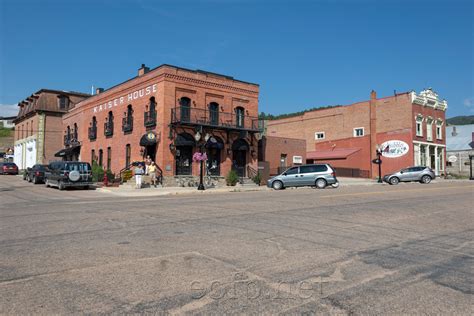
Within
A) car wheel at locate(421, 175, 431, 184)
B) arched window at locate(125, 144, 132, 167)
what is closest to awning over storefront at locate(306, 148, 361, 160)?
car wheel at locate(421, 175, 431, 184)

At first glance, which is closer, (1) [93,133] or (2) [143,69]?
(2) [143,69]

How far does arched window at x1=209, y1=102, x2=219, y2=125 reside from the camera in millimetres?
31094

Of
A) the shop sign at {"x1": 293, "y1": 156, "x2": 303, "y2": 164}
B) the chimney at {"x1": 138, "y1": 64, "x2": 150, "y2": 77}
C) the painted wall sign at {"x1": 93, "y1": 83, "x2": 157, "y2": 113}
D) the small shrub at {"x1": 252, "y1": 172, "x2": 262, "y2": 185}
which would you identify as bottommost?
the small shrub at {"x1": 252, "y1": 172, "x2": 262, "y2": 185}

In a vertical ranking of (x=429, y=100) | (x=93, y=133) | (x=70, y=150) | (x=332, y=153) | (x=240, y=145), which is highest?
(x=429, y=100)

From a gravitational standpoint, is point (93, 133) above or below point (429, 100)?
below

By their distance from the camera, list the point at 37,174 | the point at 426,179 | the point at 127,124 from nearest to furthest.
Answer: the point at 37,174 < the point at 127,124 < the point at 426,179

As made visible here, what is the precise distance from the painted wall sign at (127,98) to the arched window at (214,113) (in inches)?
186

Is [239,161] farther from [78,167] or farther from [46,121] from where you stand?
[46,121]

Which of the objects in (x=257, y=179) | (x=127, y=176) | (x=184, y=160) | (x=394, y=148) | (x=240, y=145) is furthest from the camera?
(x=394, y=148)

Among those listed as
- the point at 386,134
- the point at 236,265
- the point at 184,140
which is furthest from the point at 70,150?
the point at 236,265

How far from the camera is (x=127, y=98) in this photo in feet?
109

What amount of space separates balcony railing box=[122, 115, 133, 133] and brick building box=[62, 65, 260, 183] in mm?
87

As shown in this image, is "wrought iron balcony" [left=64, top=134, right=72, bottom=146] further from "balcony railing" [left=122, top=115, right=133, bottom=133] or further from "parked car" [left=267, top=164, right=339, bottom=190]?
"parked car" [left=267, top=164, right=339, bottom=190]

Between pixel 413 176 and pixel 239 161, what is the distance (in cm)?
1608
